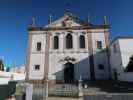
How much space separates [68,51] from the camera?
2303cm

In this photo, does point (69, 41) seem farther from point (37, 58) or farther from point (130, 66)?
point (130, 66)

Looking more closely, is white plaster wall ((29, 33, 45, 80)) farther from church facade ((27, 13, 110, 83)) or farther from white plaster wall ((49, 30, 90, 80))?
white plaster wall ((49, 30, 90, 80))

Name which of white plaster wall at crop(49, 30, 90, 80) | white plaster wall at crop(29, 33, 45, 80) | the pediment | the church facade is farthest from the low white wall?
white plaster wall at crop(29, 33, 45, 80)

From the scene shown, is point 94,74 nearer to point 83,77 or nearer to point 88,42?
point 83,77

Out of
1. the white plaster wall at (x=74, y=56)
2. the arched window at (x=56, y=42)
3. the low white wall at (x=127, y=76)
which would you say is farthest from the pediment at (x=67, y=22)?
the low white wall at (x=127, y=76)

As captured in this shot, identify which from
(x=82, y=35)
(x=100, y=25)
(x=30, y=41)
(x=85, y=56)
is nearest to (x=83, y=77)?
(x=85, y=56)

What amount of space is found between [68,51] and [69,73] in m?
3.37

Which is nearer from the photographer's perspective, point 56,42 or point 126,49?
point 126,49

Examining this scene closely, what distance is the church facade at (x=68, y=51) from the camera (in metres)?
22.2

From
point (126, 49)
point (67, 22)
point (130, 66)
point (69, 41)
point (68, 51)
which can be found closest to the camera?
point (130, 66)

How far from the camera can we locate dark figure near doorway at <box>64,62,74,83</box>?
2241 cm

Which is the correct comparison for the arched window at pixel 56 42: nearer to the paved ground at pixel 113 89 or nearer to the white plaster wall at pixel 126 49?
the white plaster wall at pixel 126 49

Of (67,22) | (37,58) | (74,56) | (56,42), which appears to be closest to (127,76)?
(74,56)

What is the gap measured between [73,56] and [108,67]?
542 cm
